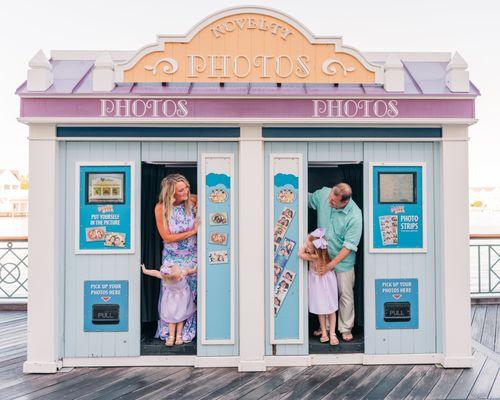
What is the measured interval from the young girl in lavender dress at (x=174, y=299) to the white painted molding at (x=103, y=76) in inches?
71.5

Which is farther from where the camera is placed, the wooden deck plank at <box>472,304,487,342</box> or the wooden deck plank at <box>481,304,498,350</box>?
the wooden deck plank at <box>472,304,487,342</box>

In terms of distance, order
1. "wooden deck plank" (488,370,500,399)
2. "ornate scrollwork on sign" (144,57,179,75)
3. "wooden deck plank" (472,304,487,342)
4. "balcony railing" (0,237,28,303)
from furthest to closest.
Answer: "balcony railing" (0,237,28,303) → "wooden deck plank" (472,304,487,342) → "ornate scrollwork on sign" (144,57,179,75) → "wooden deck plank" (488,370,500,399)

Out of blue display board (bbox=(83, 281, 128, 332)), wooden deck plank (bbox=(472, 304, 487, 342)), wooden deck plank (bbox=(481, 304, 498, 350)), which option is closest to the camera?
blue display board (bbox=(83, 281, 128, 332))

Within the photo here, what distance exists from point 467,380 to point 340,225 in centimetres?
182

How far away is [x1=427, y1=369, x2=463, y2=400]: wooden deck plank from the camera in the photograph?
3361 millimetres

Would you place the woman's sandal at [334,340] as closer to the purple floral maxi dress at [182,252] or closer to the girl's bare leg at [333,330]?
the girl's bare leg at [333,330]

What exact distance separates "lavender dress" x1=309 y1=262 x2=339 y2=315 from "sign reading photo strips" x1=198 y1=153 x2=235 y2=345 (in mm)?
819

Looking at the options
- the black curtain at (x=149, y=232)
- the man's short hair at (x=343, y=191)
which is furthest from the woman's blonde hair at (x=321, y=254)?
the black curtain at (x=149, y=232)

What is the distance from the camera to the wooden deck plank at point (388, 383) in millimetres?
3369

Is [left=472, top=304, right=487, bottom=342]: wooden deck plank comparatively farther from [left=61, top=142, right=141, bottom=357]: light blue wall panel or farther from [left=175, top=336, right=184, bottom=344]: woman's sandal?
[left=61, top=142, right=141, bottom=357]: light blue wall panel

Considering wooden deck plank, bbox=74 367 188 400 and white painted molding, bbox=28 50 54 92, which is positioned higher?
white painted molding, bbox=28 50 54 92

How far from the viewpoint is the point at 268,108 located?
3922 millimetres

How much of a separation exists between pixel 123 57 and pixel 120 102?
38.5 inches

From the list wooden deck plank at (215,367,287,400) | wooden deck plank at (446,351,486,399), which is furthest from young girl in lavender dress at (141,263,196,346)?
wooden deck plank at (446,351,486,399)
